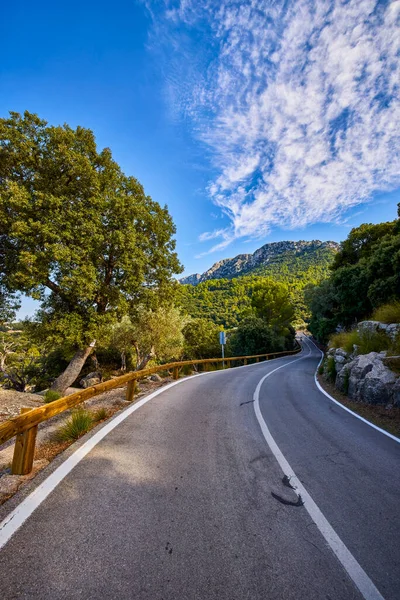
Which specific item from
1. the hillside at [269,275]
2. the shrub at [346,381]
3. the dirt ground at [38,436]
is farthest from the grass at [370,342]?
the hillside at [269,275]

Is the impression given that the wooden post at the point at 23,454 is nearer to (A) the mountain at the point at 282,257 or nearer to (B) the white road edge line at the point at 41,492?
(B) the white road edge line at the point at 41,492

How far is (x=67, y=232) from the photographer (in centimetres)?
921

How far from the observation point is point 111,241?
10602 mm

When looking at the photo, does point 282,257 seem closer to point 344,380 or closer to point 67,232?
point 344,380

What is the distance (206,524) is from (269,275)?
129 metres

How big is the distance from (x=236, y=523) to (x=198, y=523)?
0.38m

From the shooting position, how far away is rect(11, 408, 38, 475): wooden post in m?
2.90

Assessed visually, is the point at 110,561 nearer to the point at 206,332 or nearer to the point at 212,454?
the point at 212,454

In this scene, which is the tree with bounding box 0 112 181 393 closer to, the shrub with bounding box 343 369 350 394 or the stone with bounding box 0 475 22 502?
the stone with bounding box 0 475 22 502

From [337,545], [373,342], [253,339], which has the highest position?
Answer: [253,339]

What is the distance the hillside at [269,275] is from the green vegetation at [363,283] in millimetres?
40610

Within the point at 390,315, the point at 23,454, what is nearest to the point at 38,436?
the point at 23,454

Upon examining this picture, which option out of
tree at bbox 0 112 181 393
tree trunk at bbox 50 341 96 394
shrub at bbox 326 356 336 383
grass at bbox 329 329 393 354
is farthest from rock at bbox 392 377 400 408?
tree trunk at bbox 50 341 96 394

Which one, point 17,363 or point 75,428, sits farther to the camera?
point 17,363
